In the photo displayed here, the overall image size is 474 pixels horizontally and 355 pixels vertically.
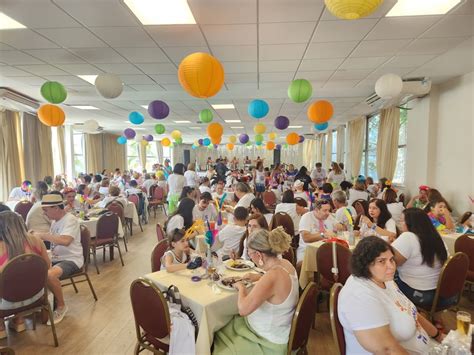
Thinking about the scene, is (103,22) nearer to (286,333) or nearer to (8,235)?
(8,235)

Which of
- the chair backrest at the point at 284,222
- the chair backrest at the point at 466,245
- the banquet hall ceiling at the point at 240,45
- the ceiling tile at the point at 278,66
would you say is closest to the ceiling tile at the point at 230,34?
the banquet hall ceiling at the point at 240,45

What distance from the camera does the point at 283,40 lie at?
3.72 m

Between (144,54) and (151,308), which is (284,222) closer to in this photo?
(151,308)

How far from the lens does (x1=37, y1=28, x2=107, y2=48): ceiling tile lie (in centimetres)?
341

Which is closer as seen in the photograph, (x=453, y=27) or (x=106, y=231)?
(x=453, y=27)

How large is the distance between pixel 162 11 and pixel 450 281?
3579mm

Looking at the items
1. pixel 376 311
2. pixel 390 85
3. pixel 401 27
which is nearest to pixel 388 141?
pixel 390 85

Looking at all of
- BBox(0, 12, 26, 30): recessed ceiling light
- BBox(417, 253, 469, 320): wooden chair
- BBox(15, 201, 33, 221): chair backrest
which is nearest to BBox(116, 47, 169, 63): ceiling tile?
BBox(0, 12, 26, 30): recessed ceiling light

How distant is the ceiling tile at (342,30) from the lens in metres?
3.22

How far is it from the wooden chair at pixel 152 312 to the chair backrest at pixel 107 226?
2.96 m

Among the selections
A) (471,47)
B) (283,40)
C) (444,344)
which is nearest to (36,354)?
(444,344)

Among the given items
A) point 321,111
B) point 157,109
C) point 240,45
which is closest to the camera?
point 240,45

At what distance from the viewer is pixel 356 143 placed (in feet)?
35.1

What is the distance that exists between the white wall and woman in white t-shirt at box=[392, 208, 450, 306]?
3.17m
